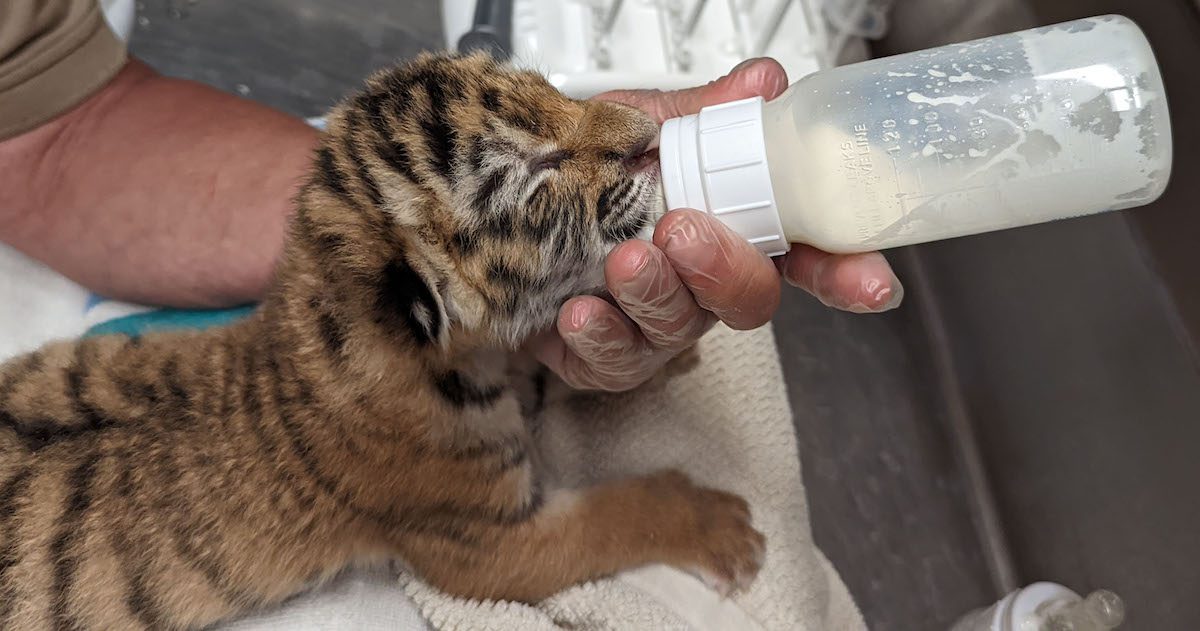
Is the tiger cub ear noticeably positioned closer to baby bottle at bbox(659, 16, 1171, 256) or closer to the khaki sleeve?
baby bottle at bbox(659, 16, 1171, 256)

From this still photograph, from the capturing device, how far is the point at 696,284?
2.83ft

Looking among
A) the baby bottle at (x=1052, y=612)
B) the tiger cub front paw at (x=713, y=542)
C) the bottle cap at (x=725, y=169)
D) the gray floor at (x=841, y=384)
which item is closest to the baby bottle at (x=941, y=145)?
the bottle cap at (x=725, y=169)

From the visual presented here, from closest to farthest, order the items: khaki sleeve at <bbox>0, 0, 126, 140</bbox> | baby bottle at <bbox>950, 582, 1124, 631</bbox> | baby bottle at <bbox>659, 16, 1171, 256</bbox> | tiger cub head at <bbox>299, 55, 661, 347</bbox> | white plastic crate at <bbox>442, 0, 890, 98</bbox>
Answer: baby bottle at <bbox>659, 16, 1171, 256</bbox> < tiger cub head at <bbox>299, 55, 661, 347</bbox> < baby bottle at <bbox>950, 582, 1124, 631</bbox> < khaki sleeve at <bbox>0, 0, 126, 140</bbox> < white plastic crate at <bbox>442, 0, 890, 98</bbox>

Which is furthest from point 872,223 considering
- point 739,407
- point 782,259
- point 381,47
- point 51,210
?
point 381,47

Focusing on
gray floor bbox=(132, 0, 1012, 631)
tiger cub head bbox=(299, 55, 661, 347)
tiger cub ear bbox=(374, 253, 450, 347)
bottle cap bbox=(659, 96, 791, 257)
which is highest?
bottle cap bbox=(659, 96, 791, 257)

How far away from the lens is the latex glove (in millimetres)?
808

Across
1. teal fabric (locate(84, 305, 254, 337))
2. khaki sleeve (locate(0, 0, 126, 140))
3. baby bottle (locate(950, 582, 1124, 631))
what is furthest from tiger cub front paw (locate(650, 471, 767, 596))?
khaki sleeve (locate(0, 0, 126, 140))

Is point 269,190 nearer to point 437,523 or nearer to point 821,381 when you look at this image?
A: point 437,523

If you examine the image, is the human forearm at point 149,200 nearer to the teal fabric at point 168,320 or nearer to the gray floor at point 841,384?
the teal fabric at point 168,320

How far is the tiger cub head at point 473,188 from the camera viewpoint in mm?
856

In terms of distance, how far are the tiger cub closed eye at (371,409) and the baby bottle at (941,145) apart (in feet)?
0.42

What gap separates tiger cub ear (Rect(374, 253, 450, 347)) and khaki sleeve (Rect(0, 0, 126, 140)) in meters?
0.90

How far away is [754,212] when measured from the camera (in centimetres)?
80

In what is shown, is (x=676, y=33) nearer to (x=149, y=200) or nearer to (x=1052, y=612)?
→ (x=149, y=200)
